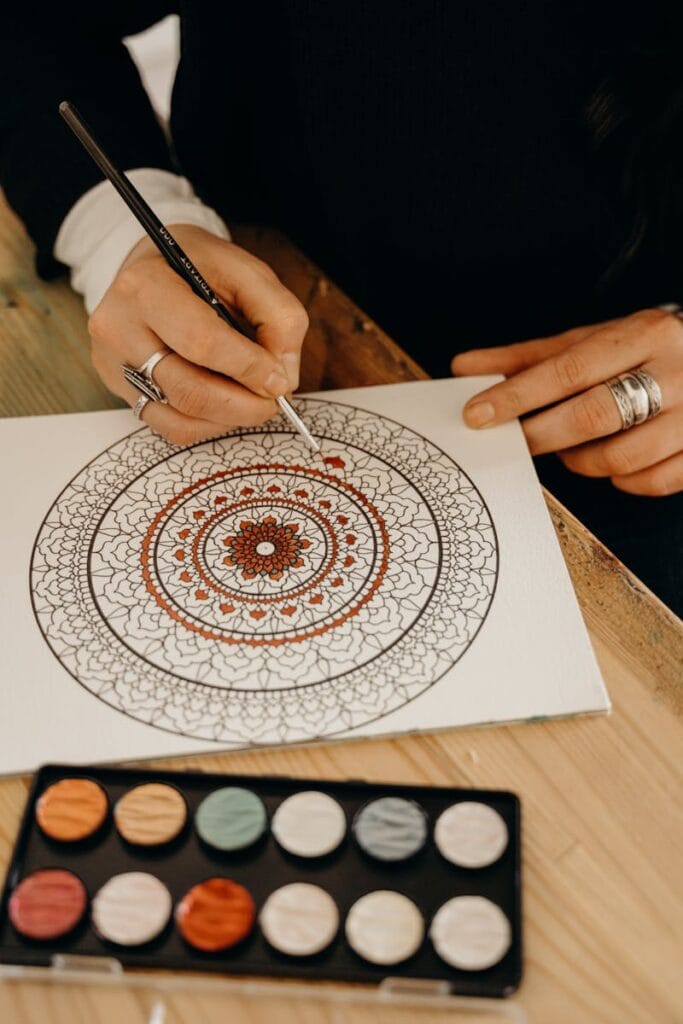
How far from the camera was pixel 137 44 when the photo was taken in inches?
85.2

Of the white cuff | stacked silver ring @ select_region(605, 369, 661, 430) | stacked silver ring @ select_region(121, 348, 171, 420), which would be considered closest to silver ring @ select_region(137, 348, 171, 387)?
stacked silver ring @ select_region(121, 348, 171, 420)

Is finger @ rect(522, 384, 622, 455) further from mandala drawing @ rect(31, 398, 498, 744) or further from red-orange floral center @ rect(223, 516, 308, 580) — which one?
red-orange floral center @ rect(223, 516, 308, 580)

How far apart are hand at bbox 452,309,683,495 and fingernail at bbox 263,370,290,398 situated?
5.1 inches

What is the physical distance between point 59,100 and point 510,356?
0.45 meters

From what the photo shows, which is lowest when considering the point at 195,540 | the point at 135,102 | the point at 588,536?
the point at 588,536

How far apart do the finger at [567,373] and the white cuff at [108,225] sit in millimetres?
267

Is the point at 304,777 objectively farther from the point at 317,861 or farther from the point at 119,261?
the point at 119,261

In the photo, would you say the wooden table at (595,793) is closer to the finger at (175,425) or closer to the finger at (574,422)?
the finger at (574,422)

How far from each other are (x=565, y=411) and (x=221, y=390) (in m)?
0.24

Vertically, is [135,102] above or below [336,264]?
above

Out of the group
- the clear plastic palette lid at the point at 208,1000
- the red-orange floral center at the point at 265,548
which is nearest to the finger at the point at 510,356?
the red-orange floral center at the point at 265,548

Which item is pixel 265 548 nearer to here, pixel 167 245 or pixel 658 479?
pixel 167 245

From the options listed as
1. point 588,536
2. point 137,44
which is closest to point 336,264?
point 588,536

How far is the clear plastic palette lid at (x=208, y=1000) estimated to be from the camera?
0.36 metres
